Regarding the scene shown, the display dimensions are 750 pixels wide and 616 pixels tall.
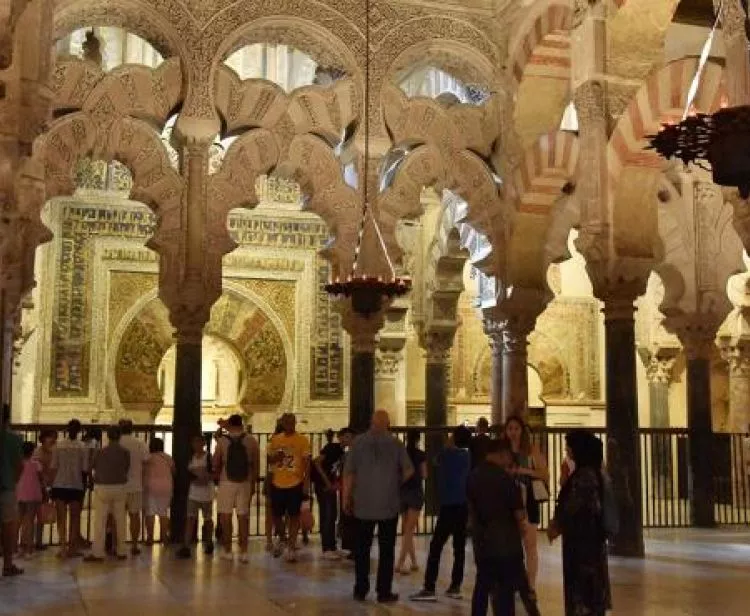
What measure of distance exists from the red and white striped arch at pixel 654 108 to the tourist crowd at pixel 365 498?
2.76 m

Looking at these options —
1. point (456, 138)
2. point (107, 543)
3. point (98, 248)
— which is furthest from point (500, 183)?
point (98, 248)

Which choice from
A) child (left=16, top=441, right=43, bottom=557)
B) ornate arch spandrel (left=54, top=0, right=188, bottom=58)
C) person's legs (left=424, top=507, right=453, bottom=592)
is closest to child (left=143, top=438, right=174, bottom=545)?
child (left=16, top=441, right=43, bottom=557)

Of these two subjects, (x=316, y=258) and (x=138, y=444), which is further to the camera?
(x=316, y=258)

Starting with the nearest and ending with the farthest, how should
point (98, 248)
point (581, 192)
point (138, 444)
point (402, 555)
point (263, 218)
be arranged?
point (402, 555) → point (138, 444) → point (581, 192) → point (98, 248) → point (263, 218)

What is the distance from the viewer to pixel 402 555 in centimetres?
673

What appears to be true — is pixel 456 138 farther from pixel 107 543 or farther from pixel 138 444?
pixel 107 543

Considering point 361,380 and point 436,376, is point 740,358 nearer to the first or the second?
point 436,376

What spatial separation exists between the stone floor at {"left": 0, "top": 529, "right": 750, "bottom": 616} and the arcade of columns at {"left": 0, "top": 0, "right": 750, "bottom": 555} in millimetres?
1155

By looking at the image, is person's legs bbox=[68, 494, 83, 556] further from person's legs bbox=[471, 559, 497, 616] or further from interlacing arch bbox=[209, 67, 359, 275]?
person's legs bbox=[471, 559, 497, 616]

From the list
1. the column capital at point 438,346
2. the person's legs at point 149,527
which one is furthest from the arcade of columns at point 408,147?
the column capital at point 438,346

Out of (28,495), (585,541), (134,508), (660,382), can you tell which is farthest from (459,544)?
(660,382)

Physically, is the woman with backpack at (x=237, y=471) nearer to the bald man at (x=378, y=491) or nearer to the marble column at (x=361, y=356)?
the bald man at (x=378, y=491)

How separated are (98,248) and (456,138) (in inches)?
245

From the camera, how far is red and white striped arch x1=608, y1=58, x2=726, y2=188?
854 cm
